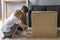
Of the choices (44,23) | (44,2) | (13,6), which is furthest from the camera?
(13,6)

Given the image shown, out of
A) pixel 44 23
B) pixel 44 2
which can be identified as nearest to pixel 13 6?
pixel 44 2

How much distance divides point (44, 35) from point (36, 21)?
0.36 m

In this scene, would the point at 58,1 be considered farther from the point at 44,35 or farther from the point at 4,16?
the point at 4,16

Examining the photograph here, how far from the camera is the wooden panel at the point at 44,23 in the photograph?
320 centimetres

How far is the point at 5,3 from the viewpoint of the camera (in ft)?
14.7

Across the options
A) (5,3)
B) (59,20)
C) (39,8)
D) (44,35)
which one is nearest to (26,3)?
(39,8)

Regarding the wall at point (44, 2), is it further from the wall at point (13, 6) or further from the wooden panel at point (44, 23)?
the wooden panel at point (44, 23)

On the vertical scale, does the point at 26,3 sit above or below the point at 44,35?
above

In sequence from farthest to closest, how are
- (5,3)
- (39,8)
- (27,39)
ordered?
(5,3), (39,8), (27,39)

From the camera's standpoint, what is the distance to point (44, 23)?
3.22 m

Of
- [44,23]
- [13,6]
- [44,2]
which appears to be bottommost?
[44,23]

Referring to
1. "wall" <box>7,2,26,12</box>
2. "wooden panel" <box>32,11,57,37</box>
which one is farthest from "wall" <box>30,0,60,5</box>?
"wooden panel" <box>32,11,57,37</box>

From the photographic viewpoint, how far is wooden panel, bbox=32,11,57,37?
3.20 metres

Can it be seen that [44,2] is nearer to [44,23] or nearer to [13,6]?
[13,6]
